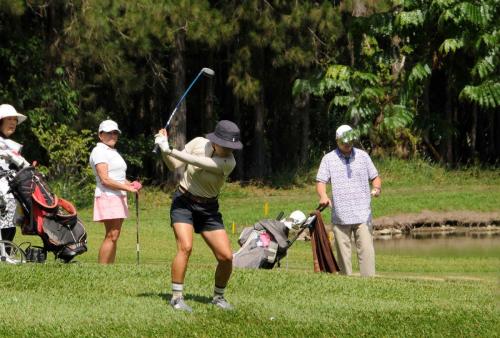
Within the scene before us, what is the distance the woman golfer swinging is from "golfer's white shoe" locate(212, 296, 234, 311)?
0.13 ft

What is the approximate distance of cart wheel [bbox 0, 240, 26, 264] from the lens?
1411 centimetres

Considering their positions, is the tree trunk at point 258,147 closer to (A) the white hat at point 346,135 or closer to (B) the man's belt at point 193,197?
(A) the white hat at point 346,135

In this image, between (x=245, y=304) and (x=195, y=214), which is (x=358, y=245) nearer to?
(x=245, y=304)

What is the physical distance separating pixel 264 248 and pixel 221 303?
14.4ft

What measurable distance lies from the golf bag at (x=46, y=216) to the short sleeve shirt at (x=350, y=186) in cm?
306

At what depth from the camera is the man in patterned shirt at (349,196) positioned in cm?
1488

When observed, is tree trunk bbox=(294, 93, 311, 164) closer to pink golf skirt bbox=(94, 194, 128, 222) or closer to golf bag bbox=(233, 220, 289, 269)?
golf bag bbox=(233, 220, 289, 269)

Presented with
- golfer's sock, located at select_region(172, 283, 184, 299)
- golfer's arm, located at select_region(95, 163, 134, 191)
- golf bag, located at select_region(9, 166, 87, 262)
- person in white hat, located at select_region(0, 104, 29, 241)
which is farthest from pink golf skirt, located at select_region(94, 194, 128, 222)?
golfer's sock, located at select_region(172, 283, 184, 299)

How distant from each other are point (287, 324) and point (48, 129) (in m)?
20.7

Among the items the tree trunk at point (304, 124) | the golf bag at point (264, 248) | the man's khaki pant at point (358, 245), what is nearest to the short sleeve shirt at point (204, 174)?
the man's khaki pant at point (358, 245)

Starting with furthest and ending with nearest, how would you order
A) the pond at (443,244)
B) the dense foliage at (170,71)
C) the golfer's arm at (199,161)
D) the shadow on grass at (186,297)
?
the dense foliage at (170,71)
the pond at (443,244)
the shadow on grass at (186,297)
the golfer's arm at (199,161)

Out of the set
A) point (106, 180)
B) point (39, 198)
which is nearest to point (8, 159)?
point (39, 198)

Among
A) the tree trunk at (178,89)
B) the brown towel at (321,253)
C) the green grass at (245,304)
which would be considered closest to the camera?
the green grass at (245,304)

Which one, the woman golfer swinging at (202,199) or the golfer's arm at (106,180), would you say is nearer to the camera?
the woman golfer swinging at (202,199)
